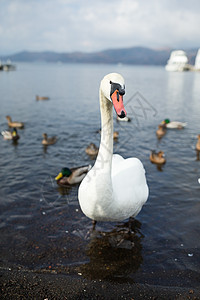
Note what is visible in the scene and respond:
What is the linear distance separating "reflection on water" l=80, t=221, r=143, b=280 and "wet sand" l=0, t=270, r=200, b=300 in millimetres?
466

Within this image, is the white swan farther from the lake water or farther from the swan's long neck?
the lake water

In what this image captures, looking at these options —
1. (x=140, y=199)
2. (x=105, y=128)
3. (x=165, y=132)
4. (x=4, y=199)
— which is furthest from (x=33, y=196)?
(x=165, y=132)

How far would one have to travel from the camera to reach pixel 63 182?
9.41m

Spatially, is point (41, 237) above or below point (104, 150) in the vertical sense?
below

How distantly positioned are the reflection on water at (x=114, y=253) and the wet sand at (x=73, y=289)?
0.47 meters

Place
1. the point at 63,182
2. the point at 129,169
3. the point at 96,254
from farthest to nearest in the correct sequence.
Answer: the point at 63,182
the point at 129,169
the point at 96,254

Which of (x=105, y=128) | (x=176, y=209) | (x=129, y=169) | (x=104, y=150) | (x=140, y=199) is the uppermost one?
(x=105, y=128)

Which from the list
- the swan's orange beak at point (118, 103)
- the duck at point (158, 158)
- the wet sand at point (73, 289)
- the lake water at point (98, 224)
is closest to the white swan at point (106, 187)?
the swan's orange beak at point (118, 103)

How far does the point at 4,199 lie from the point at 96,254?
3884 mm

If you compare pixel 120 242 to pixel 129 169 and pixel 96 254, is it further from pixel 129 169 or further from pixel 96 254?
pixel 129 169

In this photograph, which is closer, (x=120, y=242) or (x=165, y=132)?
(x=120, y=242)

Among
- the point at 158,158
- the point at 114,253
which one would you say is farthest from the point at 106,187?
the point at 158,158

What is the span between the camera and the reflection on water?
5.22 metres

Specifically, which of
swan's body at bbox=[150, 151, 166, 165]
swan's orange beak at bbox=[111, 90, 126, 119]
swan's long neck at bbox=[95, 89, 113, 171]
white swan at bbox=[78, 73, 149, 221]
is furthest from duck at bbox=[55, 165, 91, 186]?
swan's orange beak at bbox=[111, 90, 126, 119]
